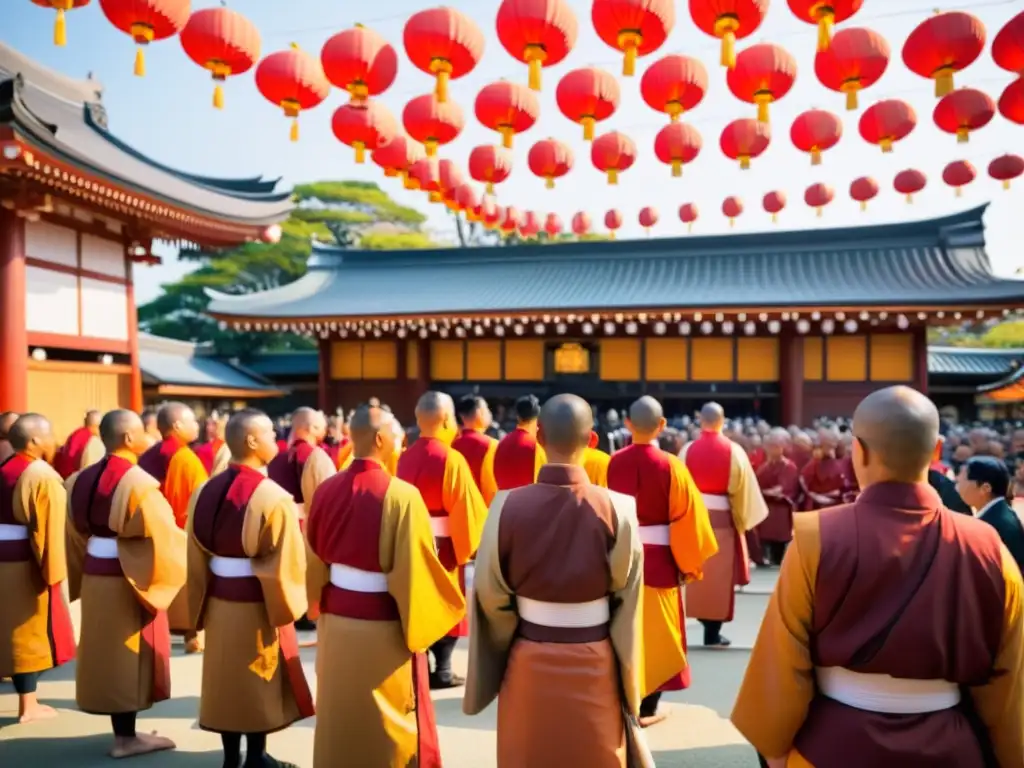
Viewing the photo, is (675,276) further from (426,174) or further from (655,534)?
(655,534)

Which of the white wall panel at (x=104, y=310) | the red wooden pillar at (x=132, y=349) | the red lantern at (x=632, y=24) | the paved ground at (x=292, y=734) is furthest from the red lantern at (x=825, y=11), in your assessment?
the red wooden pillar at (x=132, y=349)

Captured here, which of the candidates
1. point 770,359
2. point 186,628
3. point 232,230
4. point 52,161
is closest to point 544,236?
point 770,359

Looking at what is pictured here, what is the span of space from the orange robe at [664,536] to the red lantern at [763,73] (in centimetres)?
424

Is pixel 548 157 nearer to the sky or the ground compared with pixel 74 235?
nearer to the sky

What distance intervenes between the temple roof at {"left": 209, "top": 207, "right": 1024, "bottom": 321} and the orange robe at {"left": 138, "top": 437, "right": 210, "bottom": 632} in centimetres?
1141

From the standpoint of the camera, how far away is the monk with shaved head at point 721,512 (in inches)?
236

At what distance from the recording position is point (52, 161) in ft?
29.2

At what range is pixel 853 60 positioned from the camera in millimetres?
6492

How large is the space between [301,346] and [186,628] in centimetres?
2739

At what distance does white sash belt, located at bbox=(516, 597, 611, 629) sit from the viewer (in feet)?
9.29

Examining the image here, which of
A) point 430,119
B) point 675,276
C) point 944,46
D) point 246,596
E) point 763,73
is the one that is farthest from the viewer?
point 675,276

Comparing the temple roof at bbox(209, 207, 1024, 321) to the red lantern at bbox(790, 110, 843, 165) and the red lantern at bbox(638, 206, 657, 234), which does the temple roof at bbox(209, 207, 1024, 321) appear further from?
the red lantern at bbox(790, 110, 843, 165)

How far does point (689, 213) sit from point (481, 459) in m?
12.3

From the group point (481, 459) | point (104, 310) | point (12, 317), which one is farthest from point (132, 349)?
point (481, 459)
